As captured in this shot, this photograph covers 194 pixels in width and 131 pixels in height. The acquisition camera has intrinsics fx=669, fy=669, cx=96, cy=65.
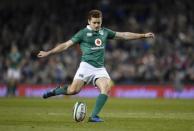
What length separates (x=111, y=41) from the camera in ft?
113

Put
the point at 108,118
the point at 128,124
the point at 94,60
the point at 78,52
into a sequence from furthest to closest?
the point at 78,52 → the point at 108,118 → the point at 94,60 → the point at 128,124

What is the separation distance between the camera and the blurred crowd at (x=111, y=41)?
32.6m

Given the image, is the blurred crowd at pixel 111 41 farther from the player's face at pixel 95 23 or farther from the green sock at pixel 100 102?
the green sock at pixel 100 102

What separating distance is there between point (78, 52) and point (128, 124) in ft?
65.1

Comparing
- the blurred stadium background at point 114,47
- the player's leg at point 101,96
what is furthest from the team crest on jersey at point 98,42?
the blurred stadium background at point 114,47

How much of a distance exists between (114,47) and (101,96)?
1896 centimetres

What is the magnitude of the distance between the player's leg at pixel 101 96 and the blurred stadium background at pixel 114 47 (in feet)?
54.4

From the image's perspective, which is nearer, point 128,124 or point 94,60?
point 128,124

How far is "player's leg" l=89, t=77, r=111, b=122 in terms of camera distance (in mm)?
15164

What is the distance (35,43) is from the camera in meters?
35.9

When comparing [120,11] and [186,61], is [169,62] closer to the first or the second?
[186,61]

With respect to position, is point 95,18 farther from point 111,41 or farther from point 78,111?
point 111,41

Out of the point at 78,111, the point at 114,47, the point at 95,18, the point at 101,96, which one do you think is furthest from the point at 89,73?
the point at 114,47

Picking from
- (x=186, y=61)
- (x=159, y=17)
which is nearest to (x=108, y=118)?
(x=186, y=61)
